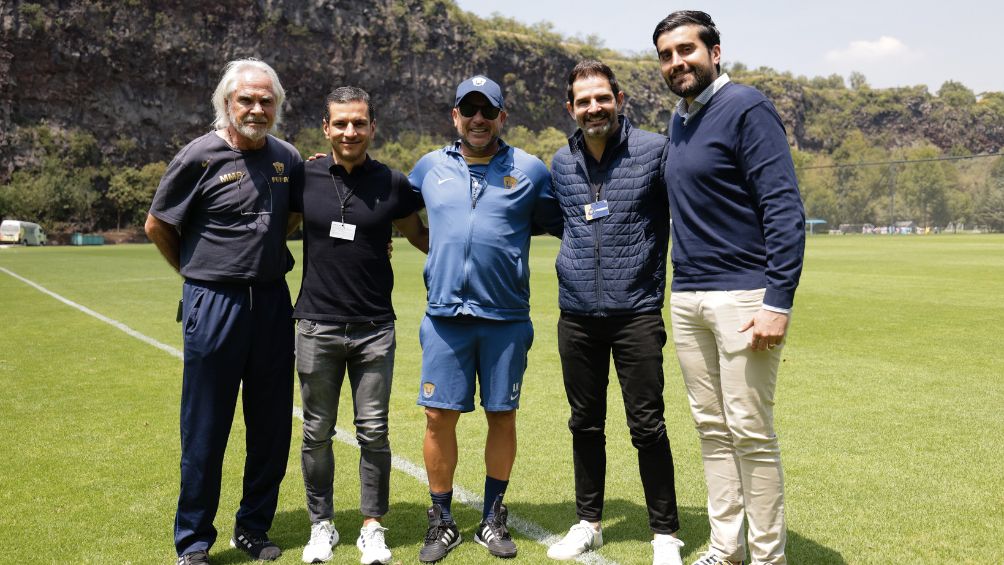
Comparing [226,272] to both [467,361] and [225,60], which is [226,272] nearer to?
[467,361]

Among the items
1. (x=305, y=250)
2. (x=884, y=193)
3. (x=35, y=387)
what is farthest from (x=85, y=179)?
(x=884, y=193)

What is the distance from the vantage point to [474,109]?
3.79 meters

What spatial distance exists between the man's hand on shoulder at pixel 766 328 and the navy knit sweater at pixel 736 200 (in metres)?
0.05

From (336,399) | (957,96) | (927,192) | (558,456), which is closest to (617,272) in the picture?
(336,399)

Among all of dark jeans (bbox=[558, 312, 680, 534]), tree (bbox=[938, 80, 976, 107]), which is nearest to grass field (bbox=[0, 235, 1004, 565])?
dark jeans (bbox=[558, 312, 680, 534])

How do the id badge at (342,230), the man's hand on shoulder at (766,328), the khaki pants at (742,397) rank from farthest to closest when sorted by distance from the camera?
the id badge at (342,230) < the khaki pants at (742,397) < the man's hand on shoulder at (766,328)

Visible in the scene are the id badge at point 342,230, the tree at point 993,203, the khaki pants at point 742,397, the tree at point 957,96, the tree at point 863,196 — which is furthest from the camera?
the tree at point 957,96

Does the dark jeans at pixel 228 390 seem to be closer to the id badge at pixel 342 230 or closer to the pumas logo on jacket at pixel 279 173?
the id badge at pixel 342 230

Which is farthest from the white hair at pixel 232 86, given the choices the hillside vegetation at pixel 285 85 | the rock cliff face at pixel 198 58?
the hillside vegetation at pixel 285 85

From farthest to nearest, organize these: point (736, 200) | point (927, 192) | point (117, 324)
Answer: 1. point (927, 192)
2. point (117, 324)
3. point (736, 200)

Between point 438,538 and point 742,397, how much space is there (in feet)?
5.23

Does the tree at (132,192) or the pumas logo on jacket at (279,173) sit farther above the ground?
the pumas logo on jacket at (279,173)

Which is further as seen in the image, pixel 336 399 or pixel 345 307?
pixel 336 399

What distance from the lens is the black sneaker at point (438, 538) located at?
12.2 ft
